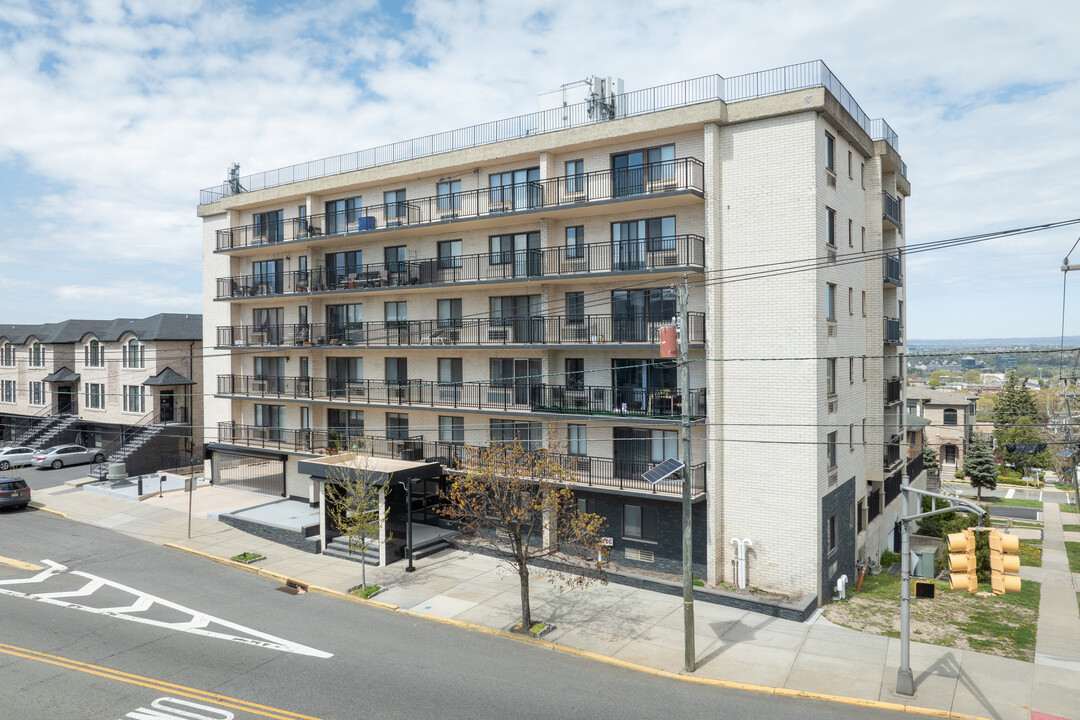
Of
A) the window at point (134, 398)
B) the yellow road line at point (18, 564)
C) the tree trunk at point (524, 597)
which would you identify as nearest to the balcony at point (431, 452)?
the tree trunk at point (524, 597)

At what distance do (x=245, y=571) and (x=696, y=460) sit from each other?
1656 cm

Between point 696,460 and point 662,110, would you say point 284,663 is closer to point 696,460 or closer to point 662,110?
point 696,460

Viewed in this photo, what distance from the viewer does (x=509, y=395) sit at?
26.9 m

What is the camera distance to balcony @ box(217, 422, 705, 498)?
22.5 meters

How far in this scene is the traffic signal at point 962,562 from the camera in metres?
11.1

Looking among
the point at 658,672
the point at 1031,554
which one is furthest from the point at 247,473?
the point at 1031,554

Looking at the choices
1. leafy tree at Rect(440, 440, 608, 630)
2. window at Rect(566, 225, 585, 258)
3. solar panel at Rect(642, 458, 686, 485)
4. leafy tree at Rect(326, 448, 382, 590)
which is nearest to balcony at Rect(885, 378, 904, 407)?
window at Rect(566, 225, 585, 258)

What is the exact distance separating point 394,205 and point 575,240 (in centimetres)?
920

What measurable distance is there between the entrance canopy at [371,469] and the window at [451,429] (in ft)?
5.98

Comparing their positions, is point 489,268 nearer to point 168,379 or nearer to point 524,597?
point 524,597

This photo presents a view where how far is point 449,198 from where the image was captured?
2830cm

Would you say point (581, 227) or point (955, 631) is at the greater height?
point (581, 227)

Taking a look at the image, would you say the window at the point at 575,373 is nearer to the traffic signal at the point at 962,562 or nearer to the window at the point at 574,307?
the window at the point at 574,307

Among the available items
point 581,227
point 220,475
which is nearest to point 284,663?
point 581,227
